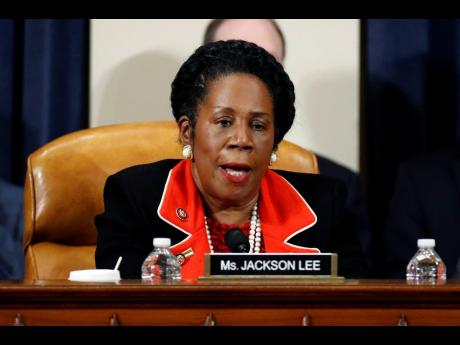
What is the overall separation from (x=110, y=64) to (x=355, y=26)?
2.64 ft

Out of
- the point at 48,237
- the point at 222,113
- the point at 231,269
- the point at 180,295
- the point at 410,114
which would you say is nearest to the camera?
the point at 180,295

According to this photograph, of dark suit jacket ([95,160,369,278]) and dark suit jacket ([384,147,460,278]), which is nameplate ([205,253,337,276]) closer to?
dark suit jacket ([95,160,369,278])

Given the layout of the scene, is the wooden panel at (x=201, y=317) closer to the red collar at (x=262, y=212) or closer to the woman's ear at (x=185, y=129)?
the red collar at (x=262, y=212)

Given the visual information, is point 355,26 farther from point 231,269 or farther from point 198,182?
point 231,269

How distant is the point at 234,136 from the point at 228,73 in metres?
0.15

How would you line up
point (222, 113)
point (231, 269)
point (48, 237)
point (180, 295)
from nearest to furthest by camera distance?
point (180, 295), point (231, 269), point (222, 113), point (48, 237)

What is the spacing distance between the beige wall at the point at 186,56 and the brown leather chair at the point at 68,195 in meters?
0.93

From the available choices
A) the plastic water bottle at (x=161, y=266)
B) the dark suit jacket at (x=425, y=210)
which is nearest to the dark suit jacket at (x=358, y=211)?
the dark suit jacket at (x=425, y=210)

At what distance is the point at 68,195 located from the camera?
222cm

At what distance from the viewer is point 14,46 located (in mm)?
3213

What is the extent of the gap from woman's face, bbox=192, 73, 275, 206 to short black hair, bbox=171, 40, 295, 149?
0.02m
